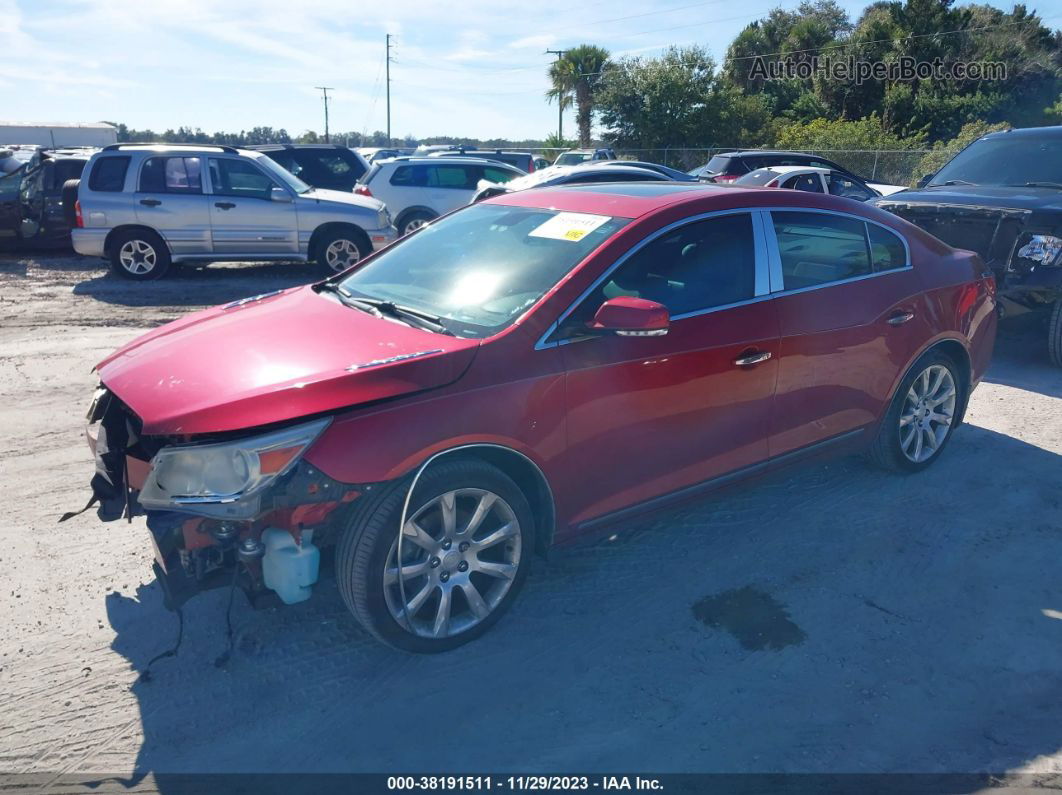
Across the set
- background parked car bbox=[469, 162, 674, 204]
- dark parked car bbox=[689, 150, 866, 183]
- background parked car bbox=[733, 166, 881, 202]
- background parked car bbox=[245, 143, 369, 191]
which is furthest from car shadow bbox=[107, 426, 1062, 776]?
background parked car bbox=[245, 143, 369, 191]

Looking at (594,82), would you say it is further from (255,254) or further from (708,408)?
(708,408)

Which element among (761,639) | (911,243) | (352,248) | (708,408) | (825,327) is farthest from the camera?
(352,248)

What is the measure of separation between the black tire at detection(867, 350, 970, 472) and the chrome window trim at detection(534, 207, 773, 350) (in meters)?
1.31

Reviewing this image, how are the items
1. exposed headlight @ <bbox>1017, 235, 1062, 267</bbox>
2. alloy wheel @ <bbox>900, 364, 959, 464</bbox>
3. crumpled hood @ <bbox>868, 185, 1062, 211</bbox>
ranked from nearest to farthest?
alloy wheel @ <bbox>900, 364, 959, 464</bbox>, exposed headlight @ <bbox>1017, 235, 1062, 267</bbox>, crumpled hood @ <bbox>868, 185, 1062, 211</bbox>

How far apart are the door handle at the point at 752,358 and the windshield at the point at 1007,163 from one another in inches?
236

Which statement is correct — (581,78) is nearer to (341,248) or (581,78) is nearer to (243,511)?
(341,248)

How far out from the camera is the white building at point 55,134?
39531 mm

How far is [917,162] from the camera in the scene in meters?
28.7

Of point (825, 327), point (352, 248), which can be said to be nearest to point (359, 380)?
point (825, 327)

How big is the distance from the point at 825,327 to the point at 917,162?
2789 centimetres

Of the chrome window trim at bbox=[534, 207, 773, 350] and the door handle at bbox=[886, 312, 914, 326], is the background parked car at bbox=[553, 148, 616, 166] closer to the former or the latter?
the door handle at bbox=[886, 312, 914, 326]

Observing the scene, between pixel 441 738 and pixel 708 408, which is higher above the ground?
pixel 708 408

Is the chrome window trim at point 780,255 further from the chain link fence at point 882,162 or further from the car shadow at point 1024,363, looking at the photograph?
the chain link fence at point 882,162

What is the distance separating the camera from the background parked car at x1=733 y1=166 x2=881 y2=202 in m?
14.3
